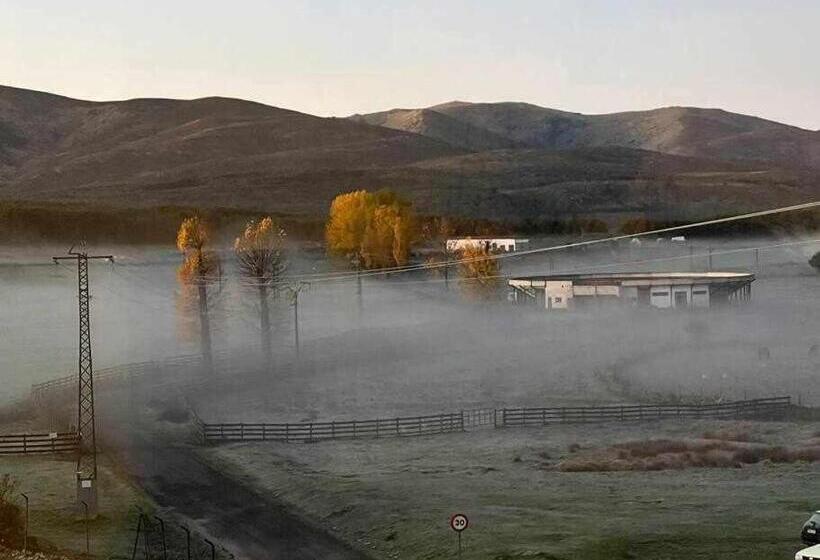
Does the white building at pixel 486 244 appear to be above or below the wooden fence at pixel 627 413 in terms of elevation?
above

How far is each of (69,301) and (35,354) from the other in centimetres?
1984

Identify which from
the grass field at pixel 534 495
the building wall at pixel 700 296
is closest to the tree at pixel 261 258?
the building wall at pixel 700 296

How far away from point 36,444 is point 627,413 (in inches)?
880

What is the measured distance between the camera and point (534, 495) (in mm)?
36344

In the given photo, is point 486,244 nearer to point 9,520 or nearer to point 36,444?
point 36,444

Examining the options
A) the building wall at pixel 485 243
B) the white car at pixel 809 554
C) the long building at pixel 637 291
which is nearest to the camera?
the white car at pixel 809 554

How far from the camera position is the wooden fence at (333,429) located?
155 ft

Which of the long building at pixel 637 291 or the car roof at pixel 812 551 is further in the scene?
the long building at pixel 637 291

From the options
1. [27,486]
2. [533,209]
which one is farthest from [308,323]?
[533,209]

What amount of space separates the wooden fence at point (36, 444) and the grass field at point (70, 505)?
74cm

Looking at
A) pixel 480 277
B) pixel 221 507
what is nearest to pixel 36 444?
pixel 221 507

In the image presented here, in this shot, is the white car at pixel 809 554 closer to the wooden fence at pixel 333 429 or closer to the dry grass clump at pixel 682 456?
the dry grass clump at pixel 682 456

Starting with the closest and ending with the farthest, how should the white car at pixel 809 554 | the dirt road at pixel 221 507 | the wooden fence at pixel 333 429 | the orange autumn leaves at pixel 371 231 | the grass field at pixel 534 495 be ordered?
the white car at pixel 809 554 < the grass field at pixel 534 495 < the dirt road at pixel 221 507 < the wooden fence at pixel 333 429 < the orange autumn leaves at pixel 371 231

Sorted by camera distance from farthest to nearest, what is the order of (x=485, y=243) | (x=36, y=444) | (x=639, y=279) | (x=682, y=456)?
1. (x=485, y=243)
2. (x=639, y=279)
3. (x=36, y=444)
4. (x=682, y=456)
